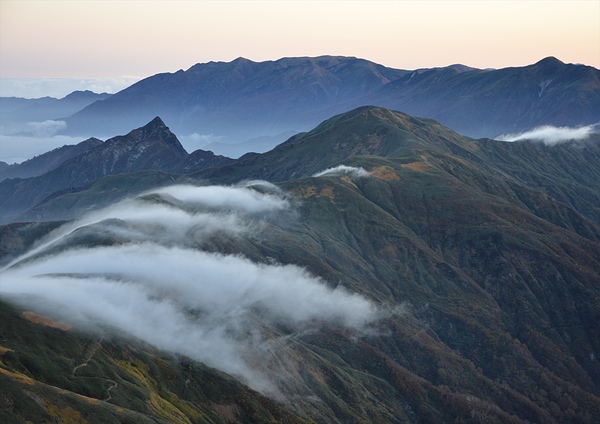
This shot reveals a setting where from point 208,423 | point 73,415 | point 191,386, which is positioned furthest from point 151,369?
point 73,415

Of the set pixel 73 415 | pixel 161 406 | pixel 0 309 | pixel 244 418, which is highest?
pixel 0 309

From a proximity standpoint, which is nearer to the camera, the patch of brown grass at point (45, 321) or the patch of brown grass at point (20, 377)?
the patch of brown grass at point (20, 377)

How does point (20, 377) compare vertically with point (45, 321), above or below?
below

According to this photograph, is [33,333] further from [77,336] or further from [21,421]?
[21,421]

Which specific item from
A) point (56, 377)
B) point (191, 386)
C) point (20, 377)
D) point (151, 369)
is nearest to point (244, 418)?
point (191, 386)

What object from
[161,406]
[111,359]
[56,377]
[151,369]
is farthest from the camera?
[151,369]

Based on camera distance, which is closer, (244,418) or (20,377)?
(20,377)

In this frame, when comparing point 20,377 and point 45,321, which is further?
point 45,321

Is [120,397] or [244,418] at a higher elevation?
[120,397]

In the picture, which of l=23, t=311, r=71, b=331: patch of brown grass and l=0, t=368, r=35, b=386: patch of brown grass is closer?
l=0, t=368, r=35, b=386: patch of brown grass

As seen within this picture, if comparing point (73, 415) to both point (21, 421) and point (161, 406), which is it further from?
point (161, 406)

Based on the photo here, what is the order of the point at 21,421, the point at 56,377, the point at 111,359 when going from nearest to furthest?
the point at 21,421 < the point at 56,377 < the point at 111,359
